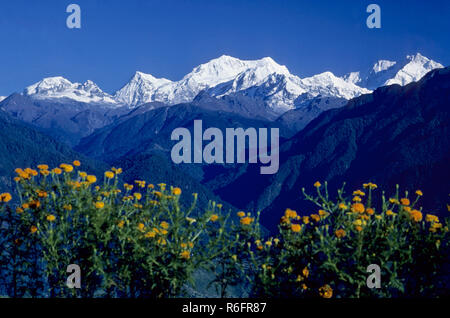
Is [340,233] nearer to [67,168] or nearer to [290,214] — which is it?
[290,214]

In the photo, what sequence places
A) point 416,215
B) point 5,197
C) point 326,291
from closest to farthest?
point 416,215 < point 326,291 < point 5,197

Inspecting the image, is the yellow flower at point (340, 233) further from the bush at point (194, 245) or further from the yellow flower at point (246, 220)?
the yellow flower at point (246, 220)

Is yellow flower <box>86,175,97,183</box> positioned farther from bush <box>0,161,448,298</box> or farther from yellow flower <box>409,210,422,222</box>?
yellow flower <box>409,210,422,222</box>

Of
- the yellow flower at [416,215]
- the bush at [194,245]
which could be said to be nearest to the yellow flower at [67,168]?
the bush at [194,245]

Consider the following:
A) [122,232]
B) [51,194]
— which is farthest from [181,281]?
[51,194]

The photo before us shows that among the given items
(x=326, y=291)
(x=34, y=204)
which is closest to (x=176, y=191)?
(x=34, y=204)

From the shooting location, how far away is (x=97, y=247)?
6246mm

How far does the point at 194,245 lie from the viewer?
623cm

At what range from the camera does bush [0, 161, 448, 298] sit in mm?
5762

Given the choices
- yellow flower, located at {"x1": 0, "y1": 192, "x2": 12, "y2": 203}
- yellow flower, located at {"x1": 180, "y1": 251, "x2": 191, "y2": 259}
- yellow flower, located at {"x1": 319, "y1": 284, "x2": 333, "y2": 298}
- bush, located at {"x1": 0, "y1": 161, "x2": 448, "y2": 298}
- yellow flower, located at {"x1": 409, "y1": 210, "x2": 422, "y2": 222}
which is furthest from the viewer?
yellow flower, located at {"x1": 0, "y1": 192, "x2": 12, "y2": 203}

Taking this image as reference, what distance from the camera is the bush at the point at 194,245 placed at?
5.76 m

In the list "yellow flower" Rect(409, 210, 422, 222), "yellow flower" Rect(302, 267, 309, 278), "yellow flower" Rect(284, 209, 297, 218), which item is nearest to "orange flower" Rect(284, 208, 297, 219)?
"yellow flower" Rect(284, 209, 297, 218)
